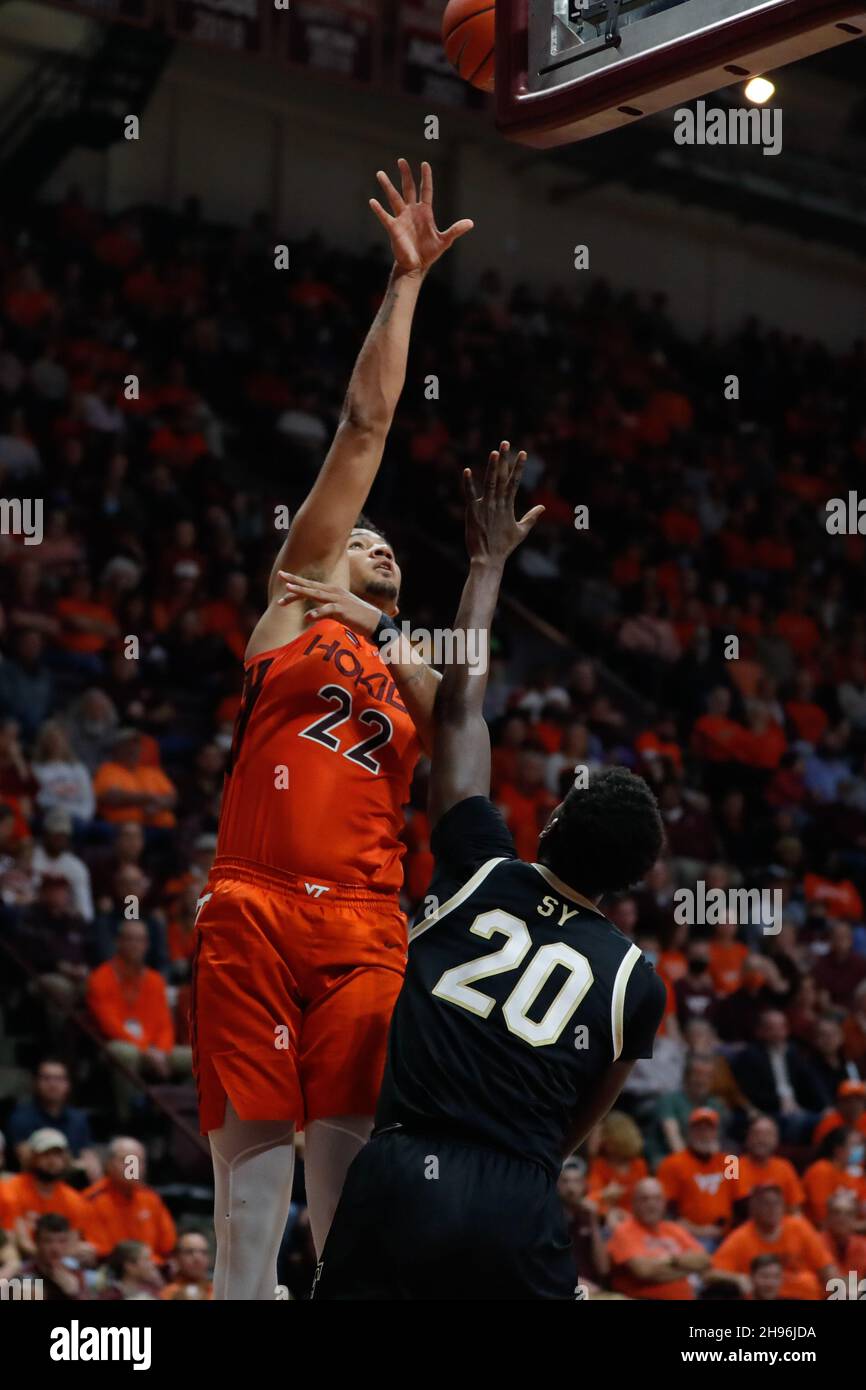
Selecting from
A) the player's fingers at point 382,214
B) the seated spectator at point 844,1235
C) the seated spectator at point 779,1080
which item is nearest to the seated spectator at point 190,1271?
the seated spectator at point 844,1235

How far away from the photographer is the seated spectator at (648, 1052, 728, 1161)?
1073cm

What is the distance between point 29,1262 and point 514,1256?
482cm

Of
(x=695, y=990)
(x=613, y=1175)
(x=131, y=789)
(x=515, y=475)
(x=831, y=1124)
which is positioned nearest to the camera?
(x=515, y=475)

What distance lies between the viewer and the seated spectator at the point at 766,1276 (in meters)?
9.67

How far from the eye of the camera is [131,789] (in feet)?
37.2

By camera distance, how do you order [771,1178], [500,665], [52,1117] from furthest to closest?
[500,665]
[771,1178]
[52,1117]

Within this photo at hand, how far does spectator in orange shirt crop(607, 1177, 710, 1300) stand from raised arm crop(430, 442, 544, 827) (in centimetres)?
574

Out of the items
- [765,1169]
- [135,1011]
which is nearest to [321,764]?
[135,1011]

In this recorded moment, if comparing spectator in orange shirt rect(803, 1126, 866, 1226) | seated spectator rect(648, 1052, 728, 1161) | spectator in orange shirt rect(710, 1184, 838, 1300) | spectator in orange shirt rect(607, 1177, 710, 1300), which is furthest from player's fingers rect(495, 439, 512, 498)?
spectator in orange shirt rect(803, 1126, 866, 1226)

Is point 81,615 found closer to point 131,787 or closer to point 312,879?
point 131,787

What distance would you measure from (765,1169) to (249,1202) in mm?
6716

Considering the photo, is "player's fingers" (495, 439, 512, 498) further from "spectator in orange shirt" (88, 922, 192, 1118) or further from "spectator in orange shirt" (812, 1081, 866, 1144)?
"spectator in orange shirt" (812, 1081, 866, 1144)
